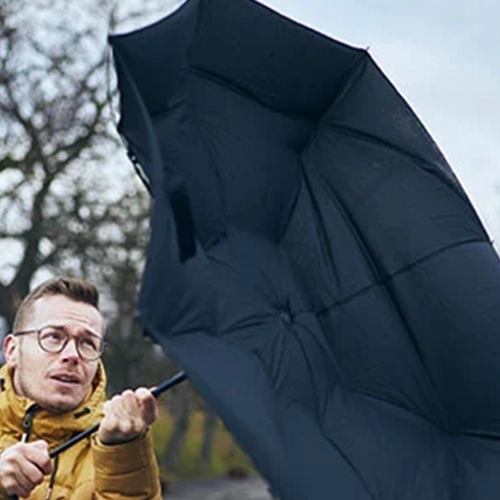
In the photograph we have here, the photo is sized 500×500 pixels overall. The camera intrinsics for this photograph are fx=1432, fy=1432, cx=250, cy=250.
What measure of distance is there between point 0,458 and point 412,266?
1064mm

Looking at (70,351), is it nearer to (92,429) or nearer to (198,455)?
(92,429)

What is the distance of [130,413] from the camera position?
10.6 ft

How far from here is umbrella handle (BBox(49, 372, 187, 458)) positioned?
3209mm

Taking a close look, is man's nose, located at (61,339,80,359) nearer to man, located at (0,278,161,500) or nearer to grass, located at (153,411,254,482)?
man, located at (0,278,161,500)

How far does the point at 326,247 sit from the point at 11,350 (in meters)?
0.87

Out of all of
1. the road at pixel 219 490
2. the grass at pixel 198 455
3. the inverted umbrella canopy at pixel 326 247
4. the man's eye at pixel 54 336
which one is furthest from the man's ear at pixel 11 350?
the grass at pixel 198 455

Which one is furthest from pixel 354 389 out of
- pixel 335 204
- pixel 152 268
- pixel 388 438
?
pixel 152 268

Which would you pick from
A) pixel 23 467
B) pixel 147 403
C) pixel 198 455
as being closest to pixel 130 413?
pixel 147 403

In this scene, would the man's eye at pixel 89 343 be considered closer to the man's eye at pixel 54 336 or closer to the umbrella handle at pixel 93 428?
the man's eye at pixel 54 336

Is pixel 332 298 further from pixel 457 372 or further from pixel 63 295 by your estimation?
pixel 63 295

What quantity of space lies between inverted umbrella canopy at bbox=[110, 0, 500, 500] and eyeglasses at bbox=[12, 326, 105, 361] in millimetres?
531

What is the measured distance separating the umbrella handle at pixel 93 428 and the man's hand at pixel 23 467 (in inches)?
5.1

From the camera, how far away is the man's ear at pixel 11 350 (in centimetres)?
365

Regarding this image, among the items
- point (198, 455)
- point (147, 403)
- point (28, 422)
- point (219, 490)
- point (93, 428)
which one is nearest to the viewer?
point (147, 403)
